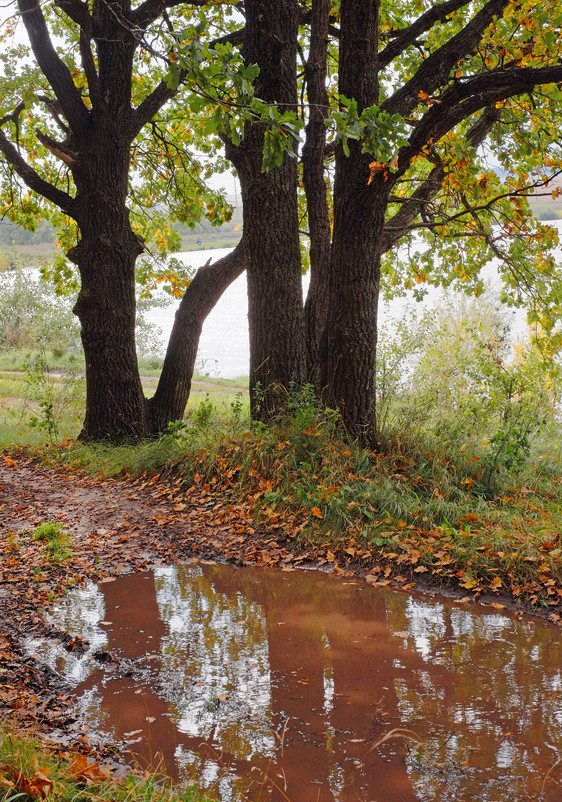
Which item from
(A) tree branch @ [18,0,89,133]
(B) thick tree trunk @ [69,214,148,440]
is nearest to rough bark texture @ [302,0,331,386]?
(B) thick tree trunk @ [69,214,148,440]

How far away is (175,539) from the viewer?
6.04m

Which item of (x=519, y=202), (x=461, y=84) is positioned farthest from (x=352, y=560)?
(x=519, y=202)

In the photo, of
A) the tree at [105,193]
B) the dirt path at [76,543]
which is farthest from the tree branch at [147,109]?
the dirt path at [76,543]

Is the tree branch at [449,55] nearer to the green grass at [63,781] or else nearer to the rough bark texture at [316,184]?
the rough bark texture at [316,184]

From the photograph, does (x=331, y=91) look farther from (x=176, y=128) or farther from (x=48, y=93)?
(x=48, y=93)

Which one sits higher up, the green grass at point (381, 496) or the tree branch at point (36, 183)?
the tree branch at point (36, 183)

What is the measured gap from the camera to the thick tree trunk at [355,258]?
682cm

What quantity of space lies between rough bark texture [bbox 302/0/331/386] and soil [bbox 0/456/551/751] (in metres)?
2.23

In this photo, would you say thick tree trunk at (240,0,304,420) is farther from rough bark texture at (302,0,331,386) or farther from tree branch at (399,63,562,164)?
tree branch at (399,63,562,164)

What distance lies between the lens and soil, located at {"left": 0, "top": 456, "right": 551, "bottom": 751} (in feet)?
11.5

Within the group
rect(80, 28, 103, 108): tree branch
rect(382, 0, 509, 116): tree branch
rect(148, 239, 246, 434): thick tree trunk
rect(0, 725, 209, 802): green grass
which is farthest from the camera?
rect(148, 239, 246, 434): thick tree trunk

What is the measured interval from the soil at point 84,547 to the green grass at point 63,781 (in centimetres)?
40

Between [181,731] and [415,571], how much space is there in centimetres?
253

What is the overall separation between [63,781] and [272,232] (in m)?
5.92
